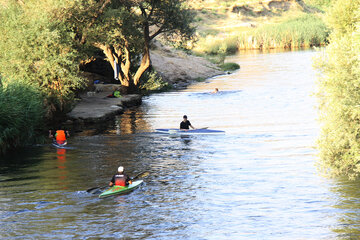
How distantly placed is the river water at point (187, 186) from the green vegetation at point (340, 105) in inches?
52.9

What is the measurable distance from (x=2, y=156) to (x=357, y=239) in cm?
1850

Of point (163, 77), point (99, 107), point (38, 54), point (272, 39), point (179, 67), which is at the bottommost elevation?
point (99, 107)

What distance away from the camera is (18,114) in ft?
92.3

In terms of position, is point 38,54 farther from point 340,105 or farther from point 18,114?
point 340,105

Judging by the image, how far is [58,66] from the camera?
32.9 metres

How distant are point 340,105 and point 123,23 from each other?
2733 centimetres

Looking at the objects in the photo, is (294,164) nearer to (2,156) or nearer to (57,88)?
(2,156)

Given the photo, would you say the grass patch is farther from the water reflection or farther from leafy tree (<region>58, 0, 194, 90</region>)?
the water reflection

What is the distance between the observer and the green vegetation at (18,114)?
2755 centimetres

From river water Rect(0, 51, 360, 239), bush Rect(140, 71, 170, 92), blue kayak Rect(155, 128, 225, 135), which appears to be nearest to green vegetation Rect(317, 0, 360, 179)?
river water Rect(0, 51, 360, 239)

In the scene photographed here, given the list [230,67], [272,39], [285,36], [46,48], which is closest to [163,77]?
[230,67]

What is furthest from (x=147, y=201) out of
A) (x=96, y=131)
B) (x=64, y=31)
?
(x=64, y=31)

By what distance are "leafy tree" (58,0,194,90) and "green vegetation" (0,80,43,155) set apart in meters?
8.03

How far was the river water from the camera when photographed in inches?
656
